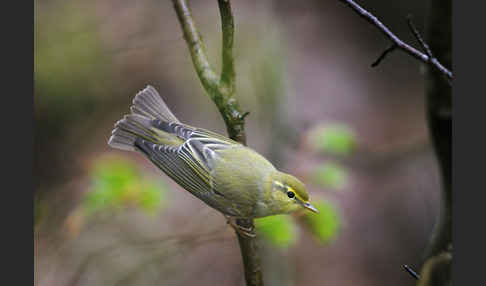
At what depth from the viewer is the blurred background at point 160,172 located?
1658mm

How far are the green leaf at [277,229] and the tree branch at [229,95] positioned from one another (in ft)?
0.58

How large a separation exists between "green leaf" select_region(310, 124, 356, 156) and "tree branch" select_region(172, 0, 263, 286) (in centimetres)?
61

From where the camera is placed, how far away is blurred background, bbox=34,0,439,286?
166cm

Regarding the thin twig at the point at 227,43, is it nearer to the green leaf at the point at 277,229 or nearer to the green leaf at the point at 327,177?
the green leaf at the point at 277,229

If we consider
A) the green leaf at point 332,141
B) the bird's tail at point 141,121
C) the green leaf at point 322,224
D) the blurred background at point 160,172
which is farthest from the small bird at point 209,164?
the green leaf at point 332,141

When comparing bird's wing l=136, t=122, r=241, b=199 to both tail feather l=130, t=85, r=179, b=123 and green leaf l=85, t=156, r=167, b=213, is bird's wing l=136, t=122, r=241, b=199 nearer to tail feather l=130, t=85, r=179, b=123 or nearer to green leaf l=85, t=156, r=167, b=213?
tail feather l=130, t=85, r=179, b=123

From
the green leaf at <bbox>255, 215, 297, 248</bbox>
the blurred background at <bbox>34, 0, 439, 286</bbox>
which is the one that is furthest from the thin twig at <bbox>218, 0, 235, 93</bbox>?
the green leaf at <bbox>255, 215, 297, 248</bbox>

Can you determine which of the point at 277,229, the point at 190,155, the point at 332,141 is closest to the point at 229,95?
the point at 190,155

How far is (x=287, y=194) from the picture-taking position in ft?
4.63

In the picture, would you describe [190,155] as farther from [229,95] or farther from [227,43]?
[227,43]

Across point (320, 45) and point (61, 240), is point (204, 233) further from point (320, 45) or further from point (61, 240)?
point (320, 45)

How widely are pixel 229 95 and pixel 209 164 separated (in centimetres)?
24

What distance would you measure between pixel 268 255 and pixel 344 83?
1.51 meters

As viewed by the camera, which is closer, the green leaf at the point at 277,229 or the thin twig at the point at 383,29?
the thin twig at the point at 383,29
